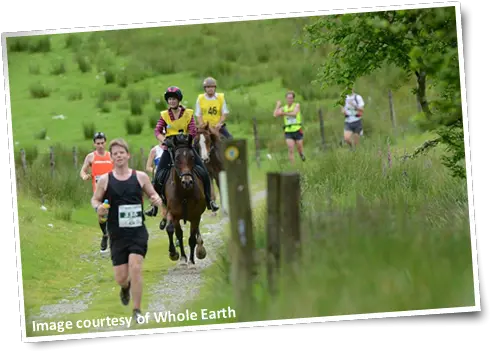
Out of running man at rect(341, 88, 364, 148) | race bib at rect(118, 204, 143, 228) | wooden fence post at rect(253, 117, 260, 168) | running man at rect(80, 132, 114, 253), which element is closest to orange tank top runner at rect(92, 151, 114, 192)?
running man at rect(80, 132, 114, 253)

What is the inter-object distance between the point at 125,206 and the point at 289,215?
212 centimetres

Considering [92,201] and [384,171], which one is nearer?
[92,201]

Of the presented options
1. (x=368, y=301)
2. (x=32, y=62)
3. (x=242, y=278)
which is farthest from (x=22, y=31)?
(x=368, y=301)

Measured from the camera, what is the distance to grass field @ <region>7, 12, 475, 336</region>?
15.1 metres

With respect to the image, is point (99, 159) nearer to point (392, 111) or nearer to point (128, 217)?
point (128, 217)

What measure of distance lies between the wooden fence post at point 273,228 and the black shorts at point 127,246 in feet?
5.44

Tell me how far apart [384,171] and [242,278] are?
305 cm

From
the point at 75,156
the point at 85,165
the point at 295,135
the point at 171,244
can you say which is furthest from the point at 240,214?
the point at 75,156

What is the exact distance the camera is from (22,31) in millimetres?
14766

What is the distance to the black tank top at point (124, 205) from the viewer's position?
1441cm

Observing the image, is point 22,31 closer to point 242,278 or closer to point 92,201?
point 92,201

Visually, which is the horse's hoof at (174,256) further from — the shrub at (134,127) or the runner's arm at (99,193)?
the shrub at (134,127)

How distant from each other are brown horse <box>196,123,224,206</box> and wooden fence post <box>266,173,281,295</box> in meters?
2.03

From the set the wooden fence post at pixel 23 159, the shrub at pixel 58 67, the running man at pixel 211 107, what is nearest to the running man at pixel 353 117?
the running man at pixel 211 107
